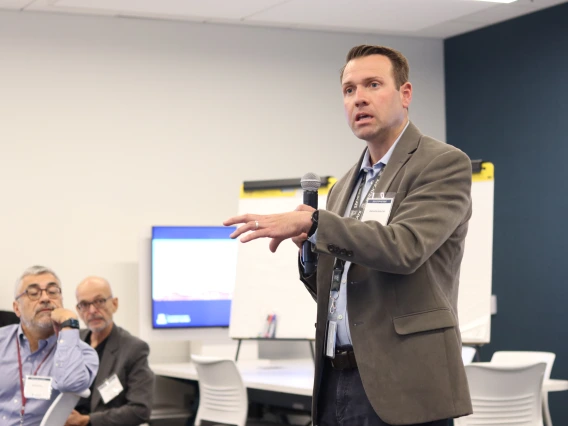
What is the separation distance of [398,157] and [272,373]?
380 centimetres

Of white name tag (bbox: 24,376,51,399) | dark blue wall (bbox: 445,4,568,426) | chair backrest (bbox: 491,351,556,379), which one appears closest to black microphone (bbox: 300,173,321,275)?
white name tag (bbox: 24,376,51,399)

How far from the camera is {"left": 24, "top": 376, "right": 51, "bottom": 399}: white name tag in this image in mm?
3865

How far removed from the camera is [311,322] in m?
5.93

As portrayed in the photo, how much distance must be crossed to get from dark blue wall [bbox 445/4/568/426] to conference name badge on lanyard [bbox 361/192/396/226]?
15.5 feet

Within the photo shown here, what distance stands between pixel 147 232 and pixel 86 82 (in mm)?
1172

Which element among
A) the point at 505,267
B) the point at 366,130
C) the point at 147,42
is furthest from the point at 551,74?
the point at 366,130

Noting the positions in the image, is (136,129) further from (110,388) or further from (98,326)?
(110,388)

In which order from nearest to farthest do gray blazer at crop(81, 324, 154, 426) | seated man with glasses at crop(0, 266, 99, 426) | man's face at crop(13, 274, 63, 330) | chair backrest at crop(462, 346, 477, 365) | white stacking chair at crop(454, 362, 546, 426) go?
seated man with glasses at crop(0, 266, 99, 426), man's face at crop(13, 274, 63, 330), white stacking chair at crop(454, 362, 546, 426), gray blazer at crop(81, 324, 154, 426), chair backrest at crop(462, 346, 477, 365)

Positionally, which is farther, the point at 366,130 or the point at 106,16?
the point at 106,16

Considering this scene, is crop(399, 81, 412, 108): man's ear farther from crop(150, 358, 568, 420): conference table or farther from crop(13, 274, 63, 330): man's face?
crop(150, 358, 568, 420): conference table

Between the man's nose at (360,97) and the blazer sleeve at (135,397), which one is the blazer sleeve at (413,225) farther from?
the blazer sleeve at (135,397)

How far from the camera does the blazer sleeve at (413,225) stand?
1798 mm

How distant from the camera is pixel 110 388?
454cm

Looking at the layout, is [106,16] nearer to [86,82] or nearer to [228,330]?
[86,82]
